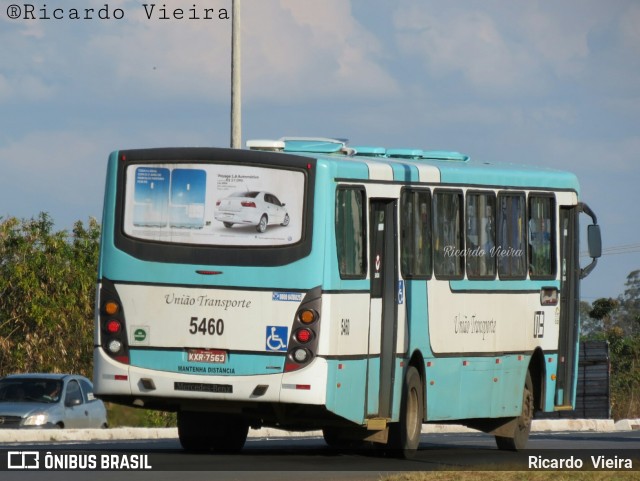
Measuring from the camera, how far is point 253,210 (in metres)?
18.4

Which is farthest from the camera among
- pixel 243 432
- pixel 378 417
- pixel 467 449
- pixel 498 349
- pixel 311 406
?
pixel 467 449

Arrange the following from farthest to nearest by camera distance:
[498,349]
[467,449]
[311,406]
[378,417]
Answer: [467,449] → [498,349] → [378,417] → [311,406]

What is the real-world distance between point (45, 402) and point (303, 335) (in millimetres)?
13728

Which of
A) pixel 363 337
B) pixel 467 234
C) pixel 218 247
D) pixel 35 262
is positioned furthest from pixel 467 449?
pixel 35 262

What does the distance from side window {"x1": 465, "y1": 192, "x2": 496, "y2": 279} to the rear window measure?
12.5 feet

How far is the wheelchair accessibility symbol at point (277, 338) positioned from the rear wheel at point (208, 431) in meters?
2.34

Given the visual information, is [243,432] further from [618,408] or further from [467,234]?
[618,408]

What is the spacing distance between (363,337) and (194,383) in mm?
2079

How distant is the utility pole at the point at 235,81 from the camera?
2846cm

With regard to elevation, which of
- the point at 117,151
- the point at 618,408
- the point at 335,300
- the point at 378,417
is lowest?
the point at 618,408

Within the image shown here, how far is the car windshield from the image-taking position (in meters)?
31.1

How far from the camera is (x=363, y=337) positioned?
19.2m

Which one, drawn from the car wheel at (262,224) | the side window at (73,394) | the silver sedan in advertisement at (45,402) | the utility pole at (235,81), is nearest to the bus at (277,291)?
the car wheel at (262,224)

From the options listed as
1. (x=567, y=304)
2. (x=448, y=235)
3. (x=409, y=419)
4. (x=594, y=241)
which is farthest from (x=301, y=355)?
(x=594, y=241)
